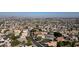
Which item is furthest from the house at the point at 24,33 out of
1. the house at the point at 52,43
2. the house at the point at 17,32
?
the house at the point at 52,43

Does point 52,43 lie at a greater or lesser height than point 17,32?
lesser

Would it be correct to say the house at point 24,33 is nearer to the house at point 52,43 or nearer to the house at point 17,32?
the house at point 17,32

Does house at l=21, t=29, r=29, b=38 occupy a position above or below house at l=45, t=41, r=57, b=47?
above

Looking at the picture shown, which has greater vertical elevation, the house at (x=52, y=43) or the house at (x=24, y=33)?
the house at (x=24, y=33)

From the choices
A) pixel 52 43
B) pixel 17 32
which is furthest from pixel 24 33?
pixel 52 43

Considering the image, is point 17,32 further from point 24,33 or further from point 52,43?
point 52,43

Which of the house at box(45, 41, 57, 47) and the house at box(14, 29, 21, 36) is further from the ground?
the house at box(14, 29, 21, 36)

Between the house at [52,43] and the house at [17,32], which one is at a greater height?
the house at [17,32]

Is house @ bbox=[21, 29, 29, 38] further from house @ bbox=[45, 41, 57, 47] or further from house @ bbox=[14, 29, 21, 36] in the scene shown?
house @ bbox=[45, 41, 57, 47]

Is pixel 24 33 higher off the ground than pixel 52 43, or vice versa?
pixel 24 33

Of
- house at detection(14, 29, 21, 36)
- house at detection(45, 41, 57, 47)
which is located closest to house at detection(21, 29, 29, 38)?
house at detection(14, 29, 21, 36)
